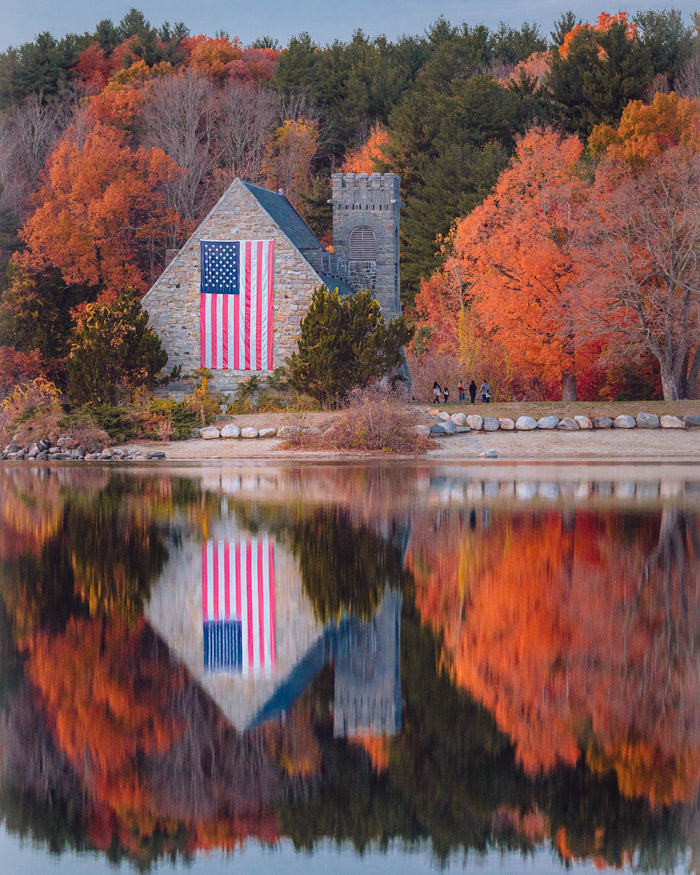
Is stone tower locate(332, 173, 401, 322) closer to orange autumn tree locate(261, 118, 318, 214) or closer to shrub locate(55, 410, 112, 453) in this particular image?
orange autumn tree locate(261, 118, 318, 214)

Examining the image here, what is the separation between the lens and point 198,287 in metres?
37.4

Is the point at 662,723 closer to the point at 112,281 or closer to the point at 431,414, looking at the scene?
the point at 431,414

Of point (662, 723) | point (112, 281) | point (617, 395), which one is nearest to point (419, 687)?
point (662, 723)

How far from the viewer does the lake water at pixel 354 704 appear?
12.7ft

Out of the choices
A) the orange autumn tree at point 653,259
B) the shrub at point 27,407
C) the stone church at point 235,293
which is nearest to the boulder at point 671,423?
the orange autumn tree at point 653,259

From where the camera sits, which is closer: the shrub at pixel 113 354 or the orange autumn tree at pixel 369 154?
the shrub at pixel 113 354

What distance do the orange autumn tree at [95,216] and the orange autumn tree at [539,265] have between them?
1599cm

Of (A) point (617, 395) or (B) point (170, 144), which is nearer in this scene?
(A) point (617, 395)

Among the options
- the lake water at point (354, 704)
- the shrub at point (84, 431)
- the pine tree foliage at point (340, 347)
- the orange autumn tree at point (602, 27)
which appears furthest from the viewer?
the orange autumn tree at point (602, 27)

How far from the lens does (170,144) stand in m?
56.2

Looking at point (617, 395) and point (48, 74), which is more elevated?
point (48, 74)

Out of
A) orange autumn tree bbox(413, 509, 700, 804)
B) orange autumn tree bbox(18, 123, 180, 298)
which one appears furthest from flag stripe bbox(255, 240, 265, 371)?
orange autumn tree bbox(413, 509, 700, 804)

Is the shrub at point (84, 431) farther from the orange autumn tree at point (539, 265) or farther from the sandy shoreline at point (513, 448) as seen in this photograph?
the orange autumn tree at point (539, 265)

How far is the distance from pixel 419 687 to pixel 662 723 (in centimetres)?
125
